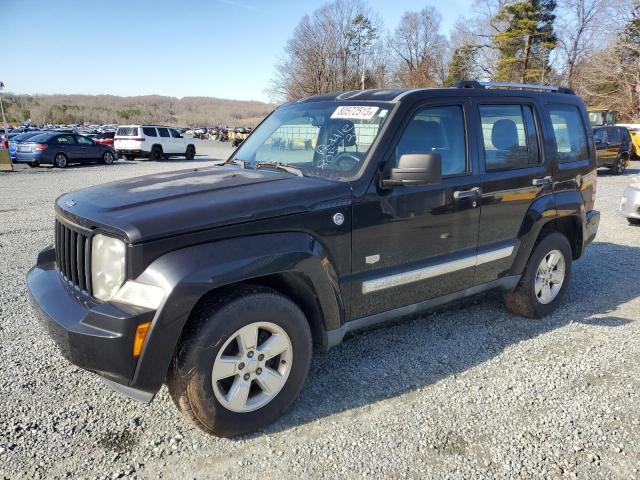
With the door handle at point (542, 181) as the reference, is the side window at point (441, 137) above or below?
above

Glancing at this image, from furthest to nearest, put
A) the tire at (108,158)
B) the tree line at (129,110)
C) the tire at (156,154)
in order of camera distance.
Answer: the tree line at (129,110) < the tire at (156,154) < the tire at (108,158)

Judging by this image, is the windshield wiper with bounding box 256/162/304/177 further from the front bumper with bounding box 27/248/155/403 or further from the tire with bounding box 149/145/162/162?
the tire with bounding box 149/145/162/162

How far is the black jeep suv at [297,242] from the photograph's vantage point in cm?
243

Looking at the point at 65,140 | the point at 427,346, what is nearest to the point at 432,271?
the point at 427,346

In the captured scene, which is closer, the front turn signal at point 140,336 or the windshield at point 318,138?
the front turn signal at point 140,336

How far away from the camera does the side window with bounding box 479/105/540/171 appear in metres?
3.88

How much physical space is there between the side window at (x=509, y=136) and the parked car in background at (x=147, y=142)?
76.5 feet

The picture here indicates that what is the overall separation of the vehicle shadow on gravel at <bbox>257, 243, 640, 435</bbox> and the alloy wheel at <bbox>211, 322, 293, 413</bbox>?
271 mm

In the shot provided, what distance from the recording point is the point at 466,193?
3635 mm

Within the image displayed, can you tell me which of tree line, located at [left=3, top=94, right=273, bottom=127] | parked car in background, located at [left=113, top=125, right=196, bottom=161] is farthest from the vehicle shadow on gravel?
tree line, located at [left=3, top=94, right=273, bottom=127]

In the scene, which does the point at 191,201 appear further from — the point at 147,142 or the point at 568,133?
the point at 147,142

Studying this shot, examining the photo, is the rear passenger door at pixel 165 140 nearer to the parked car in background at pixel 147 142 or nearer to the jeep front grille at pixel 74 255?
the parked car in background at pixel 147 142

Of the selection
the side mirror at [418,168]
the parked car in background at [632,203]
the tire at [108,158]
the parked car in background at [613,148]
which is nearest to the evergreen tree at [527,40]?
the parked car in background at [613,148]

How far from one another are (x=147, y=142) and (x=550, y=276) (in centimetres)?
2353
